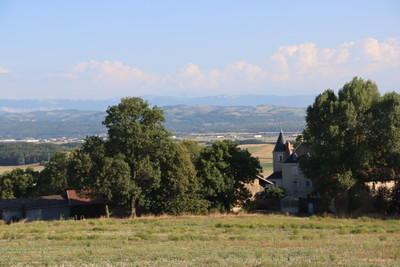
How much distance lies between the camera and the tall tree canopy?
4144 cm

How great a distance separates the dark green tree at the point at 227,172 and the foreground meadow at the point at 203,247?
61.9 feet

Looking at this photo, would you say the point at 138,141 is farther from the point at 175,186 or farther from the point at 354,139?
the point at 354,139

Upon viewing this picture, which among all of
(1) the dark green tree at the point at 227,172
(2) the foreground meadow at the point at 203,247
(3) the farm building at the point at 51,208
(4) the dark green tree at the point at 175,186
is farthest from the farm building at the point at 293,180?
(2) the foreground meadow at the point at 203,247

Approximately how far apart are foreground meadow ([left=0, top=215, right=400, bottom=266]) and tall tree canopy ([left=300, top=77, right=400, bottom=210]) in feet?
43.6

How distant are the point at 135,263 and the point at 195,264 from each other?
2041mm

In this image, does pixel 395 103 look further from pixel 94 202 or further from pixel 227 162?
pixel 94 202

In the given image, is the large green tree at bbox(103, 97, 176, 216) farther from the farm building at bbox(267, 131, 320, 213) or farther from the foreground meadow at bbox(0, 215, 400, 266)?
the farm building at bbox(267, 131, 320, 213)

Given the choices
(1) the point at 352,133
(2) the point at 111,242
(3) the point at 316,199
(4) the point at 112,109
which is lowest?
(3) the point at 316,199

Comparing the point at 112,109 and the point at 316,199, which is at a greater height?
the point at 112,109

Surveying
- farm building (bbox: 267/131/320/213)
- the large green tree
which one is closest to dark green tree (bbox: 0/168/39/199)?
the large green tree

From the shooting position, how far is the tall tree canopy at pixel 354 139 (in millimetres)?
41438

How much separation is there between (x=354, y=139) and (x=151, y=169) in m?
18.3

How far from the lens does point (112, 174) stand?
40.7 meters

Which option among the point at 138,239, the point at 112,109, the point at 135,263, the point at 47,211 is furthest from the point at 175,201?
the point at 135,263
